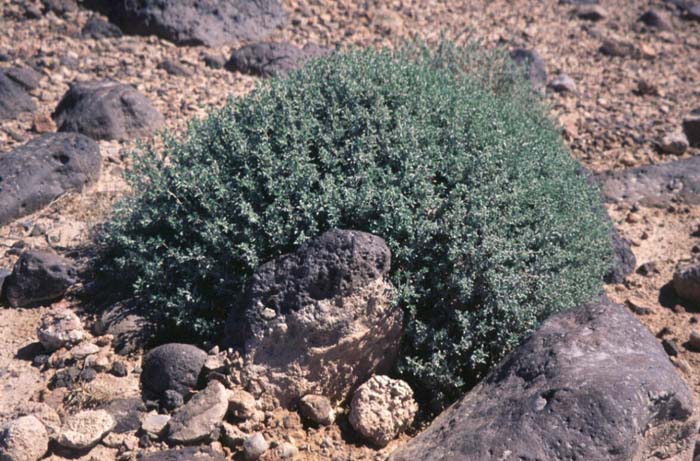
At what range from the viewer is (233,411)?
3.76m

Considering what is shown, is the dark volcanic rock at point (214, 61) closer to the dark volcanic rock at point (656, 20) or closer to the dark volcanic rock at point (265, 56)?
the dark volcanic rock at point (265, 56)

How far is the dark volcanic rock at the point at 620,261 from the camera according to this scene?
18.4 ft

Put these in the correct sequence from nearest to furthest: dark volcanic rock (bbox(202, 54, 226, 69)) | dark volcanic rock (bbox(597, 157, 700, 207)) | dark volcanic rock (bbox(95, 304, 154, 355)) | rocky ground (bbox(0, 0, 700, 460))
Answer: rocky ground (bbox(0, 0, 700, 460)), dark volcanic rock (bbox(95, 304, 154, 355)), dark volcanic rock (bbox(597, 157, 700, 207)), dark volcanic rock (bbox(202, 54, 226, 69))

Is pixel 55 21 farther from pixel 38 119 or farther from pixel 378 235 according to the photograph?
pixel 378 235

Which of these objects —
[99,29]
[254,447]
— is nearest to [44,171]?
[99,29]

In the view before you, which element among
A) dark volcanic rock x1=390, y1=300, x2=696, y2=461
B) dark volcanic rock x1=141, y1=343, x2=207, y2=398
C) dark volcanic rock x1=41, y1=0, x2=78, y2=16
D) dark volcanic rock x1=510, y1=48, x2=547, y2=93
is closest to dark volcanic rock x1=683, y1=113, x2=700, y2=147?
dark volcanic rock x1=510, y1=48, x2=547, y2=93

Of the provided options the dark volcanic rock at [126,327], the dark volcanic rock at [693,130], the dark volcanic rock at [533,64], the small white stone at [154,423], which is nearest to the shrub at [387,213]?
the dark volcanic rock at [126,327]

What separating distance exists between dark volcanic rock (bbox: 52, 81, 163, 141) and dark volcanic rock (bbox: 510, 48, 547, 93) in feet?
12.2

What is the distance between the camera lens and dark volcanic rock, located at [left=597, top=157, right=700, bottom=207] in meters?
6.56

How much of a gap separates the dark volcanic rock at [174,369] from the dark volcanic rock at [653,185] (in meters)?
3.95

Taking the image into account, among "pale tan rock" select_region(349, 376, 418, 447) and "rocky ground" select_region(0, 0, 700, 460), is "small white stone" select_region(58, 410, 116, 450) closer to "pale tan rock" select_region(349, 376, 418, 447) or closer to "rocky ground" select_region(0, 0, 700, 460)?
"rocky ground" select_region(0, 0, 700, 460)

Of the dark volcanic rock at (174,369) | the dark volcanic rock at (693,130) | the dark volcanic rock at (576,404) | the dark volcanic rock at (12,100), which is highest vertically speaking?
the dark volcanic rock at (576,404)

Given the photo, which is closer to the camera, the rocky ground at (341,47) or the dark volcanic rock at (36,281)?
the rocky ground at (341,47)

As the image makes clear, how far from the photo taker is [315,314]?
3715 mm
